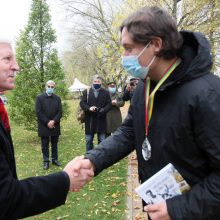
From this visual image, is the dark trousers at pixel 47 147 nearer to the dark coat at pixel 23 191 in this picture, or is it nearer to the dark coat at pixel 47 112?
the dark coat at pixel 47 112

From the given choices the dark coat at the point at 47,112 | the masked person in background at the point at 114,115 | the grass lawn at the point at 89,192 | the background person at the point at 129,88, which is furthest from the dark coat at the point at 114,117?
the dark coat at the point at 47,112

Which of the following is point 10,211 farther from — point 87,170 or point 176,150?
point 176,150

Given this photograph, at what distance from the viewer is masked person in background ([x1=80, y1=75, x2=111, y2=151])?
366 inches

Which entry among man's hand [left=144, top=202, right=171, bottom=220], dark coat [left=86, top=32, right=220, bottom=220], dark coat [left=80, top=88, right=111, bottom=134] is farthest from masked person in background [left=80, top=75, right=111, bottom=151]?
man's hand [left=144, top=202, right=171, bottom=220]

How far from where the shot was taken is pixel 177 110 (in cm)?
228

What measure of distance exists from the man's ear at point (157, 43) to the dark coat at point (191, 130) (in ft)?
0.55

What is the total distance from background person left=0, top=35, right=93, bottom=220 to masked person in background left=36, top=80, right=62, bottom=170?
628cm

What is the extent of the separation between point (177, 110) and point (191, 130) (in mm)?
160

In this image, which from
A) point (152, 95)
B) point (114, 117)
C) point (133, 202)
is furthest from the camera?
point (114, 117)

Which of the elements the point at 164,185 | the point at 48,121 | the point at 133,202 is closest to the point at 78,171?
the point at 164,185

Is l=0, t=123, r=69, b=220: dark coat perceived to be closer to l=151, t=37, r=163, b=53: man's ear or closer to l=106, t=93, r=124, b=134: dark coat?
l=151, t=37, r=163, b=53: man's ear

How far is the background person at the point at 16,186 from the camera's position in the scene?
2.17 meters

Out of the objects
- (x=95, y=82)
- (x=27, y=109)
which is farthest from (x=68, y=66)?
(x=95, y=82)

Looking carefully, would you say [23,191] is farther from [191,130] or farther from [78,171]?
[191,130]
